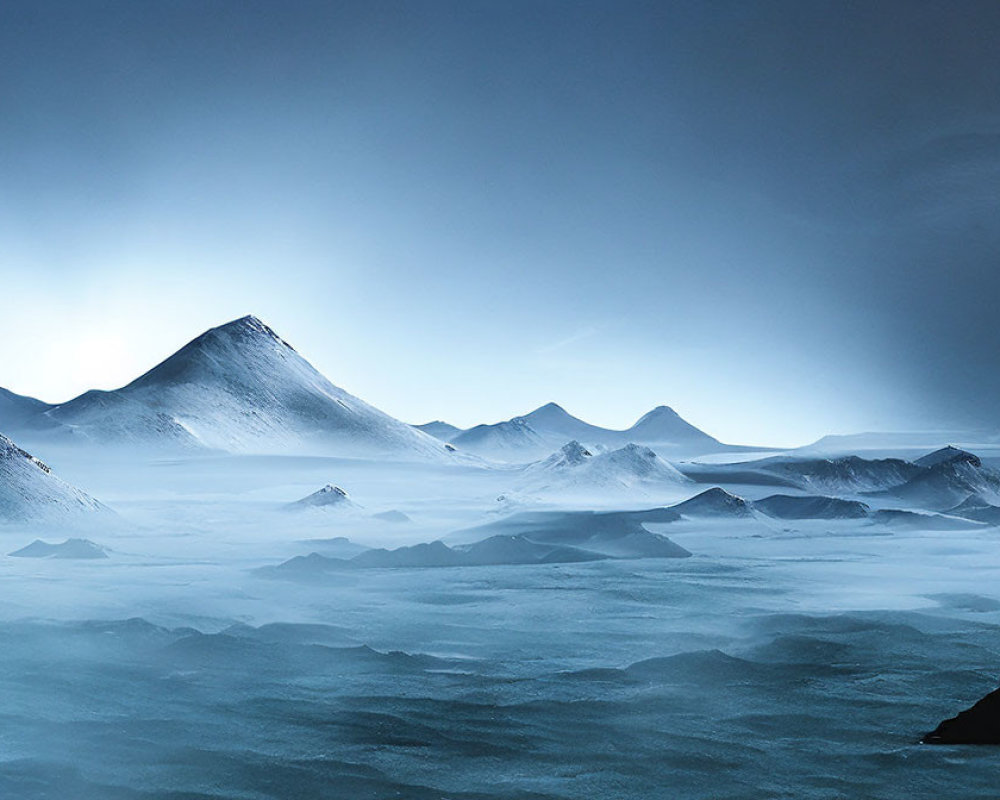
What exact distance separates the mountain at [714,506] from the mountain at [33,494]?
118 feet

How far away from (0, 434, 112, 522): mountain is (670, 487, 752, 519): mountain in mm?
35850

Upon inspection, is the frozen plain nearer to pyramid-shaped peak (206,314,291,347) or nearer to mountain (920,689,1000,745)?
mountain (920,689,1000,745)

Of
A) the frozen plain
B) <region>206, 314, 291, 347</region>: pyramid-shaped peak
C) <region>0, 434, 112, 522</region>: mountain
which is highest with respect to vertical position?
<region>206, 314, 291, 347</region>: pyramid-shaped peak

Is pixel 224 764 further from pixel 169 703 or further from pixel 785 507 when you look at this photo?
pixel 785 507

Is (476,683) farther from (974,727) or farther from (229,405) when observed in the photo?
(229,405)

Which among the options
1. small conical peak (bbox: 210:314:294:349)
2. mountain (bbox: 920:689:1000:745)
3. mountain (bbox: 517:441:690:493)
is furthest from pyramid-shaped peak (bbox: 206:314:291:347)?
mountain (bbox: 920:689:1000:745)

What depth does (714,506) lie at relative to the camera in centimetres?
6200

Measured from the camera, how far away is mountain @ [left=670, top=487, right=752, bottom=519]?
6078cm

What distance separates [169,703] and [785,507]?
187 feet

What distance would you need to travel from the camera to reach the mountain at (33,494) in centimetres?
3534

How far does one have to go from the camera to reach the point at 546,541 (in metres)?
47.6

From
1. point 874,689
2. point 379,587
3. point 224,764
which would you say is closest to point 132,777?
point 224,764

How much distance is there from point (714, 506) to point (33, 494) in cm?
4109

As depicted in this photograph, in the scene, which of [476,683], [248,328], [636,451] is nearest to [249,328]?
[248,328]
